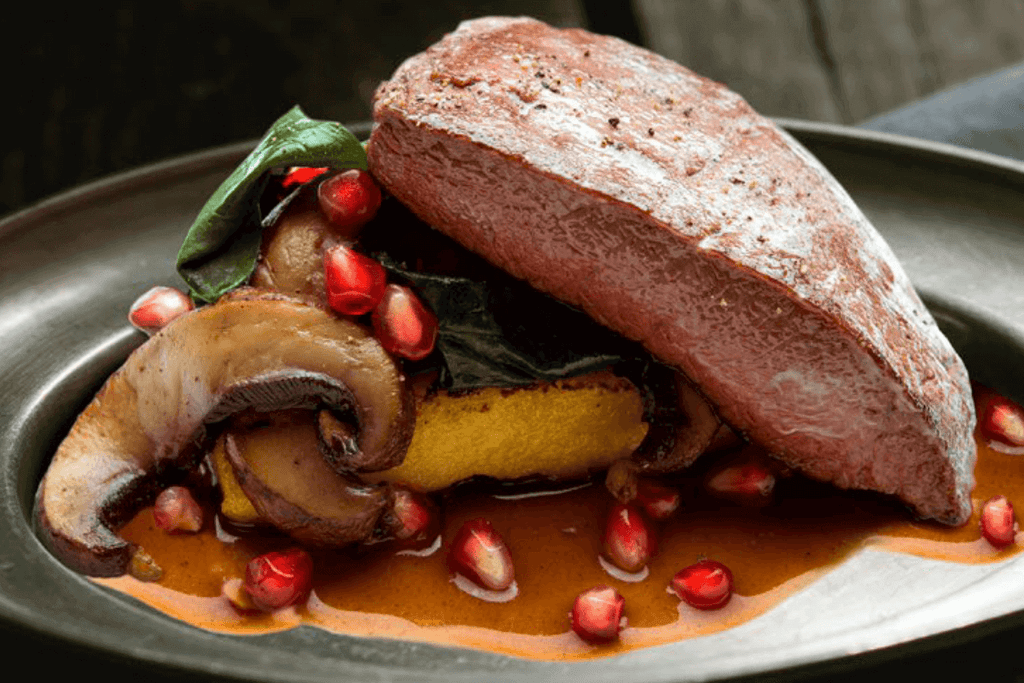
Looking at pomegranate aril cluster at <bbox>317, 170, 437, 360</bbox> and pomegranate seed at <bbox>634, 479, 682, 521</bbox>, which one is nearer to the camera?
pomegranate aril cluster at <bbox>317, 170, 437, 360</bbox>

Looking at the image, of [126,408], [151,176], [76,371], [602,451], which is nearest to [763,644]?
[602,451]

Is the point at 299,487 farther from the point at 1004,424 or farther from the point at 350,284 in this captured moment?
the point at 1004,424

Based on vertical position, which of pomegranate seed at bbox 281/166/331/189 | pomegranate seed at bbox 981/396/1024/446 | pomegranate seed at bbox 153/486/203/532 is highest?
pomegranate seed at bbox 281/166/331/189

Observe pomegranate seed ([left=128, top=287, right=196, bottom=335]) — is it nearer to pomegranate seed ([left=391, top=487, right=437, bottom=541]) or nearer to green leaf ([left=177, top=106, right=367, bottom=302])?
green leaf ([left=177, top=106, right=367, bottom=302])

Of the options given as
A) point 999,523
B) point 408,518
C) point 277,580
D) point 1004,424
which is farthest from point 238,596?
point 1004,424

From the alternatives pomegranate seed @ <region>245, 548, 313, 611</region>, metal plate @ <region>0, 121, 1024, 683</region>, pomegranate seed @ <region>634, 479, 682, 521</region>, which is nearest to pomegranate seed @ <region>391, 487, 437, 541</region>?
pomegranate seed @ <region>245, 548, 313, 611</region>

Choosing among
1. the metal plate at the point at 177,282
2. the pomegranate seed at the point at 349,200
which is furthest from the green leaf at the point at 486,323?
the metal plate at the point at 177,282

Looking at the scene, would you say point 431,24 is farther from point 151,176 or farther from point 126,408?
point 126,408
